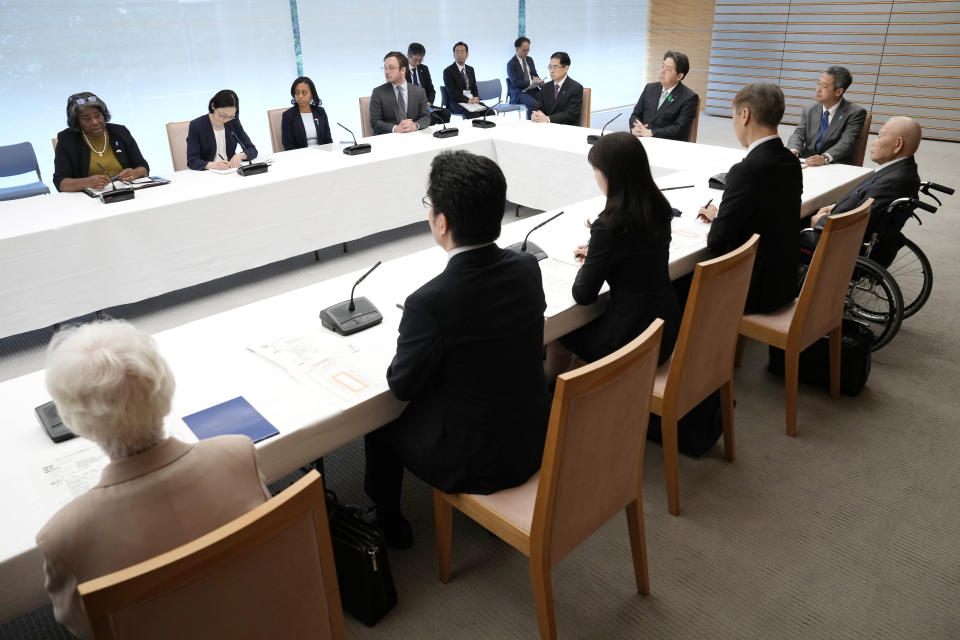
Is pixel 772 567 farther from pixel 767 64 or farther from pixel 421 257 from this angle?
pixel 767 64

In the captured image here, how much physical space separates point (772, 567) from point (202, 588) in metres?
1.69

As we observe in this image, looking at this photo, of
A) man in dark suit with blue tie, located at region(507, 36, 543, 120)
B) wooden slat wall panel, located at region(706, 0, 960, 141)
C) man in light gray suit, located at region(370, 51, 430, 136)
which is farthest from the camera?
wooden slat wall panel, located at region(706, 0, 960, 141)

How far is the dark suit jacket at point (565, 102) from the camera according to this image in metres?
6.18

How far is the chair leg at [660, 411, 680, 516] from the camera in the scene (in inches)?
86.2

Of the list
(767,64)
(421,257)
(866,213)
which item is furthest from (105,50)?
(767,64)

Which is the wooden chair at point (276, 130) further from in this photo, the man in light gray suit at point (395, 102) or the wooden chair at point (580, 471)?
the wooden chair at point (580, 471)

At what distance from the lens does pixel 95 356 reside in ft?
3.56

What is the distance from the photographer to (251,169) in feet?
13.5

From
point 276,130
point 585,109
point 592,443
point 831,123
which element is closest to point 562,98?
point 585,109

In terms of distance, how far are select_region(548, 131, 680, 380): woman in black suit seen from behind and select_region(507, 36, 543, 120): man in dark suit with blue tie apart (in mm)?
5844

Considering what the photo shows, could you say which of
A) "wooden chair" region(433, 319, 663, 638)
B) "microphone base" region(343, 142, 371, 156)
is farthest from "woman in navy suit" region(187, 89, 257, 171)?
"wooden chair" region(433, 319, 663, 638)

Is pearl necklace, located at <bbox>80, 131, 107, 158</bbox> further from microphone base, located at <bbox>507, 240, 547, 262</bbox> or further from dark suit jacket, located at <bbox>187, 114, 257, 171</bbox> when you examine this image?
microphone base, located at <bbox>507, 240, 547, 262</bbox>

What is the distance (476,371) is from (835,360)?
192 centimetres

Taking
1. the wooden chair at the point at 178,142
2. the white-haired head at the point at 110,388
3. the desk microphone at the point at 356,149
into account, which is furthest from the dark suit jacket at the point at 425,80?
→ the white-haired head at the point at 110,388
